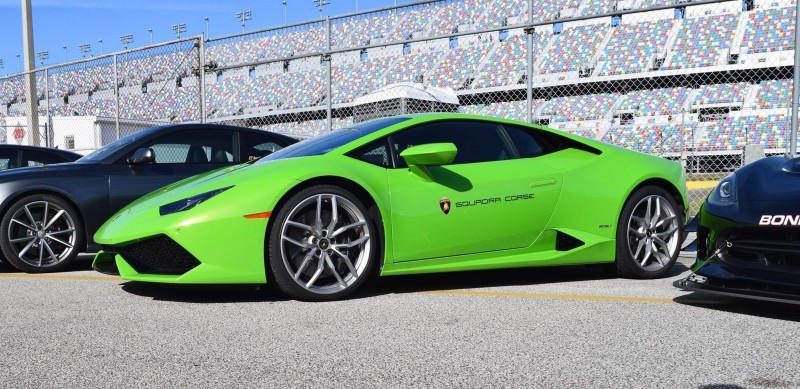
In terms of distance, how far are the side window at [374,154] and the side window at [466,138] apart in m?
0.13

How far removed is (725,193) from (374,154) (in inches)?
76.5

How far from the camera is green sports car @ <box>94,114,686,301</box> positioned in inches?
156

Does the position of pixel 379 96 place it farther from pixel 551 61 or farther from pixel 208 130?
pixel 208 130

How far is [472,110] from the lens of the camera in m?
30.9

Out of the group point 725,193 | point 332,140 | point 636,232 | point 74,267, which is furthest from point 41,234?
point 725,193

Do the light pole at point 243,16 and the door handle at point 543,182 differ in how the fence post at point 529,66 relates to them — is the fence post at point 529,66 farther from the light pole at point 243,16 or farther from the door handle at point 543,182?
the light pole at point 243,16

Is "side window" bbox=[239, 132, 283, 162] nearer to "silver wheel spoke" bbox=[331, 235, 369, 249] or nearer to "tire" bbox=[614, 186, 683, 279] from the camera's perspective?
"silver wheel spoke" bbox=[331, 235, 369, 249]

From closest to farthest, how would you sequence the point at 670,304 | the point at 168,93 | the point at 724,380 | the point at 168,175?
the point at 724,380
the point at 670,304
the point at 168,175
the point at 168,93

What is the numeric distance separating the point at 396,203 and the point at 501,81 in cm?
2892

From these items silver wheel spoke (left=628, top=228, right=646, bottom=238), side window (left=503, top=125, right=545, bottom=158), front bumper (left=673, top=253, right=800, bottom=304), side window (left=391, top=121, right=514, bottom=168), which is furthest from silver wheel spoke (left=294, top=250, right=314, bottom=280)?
silver wheel spoke (left=628, top=228, right=646, bottom=238)

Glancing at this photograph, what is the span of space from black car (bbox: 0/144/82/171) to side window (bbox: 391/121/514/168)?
15.6 ft

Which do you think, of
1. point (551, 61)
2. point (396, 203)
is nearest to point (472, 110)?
point (551, 61)

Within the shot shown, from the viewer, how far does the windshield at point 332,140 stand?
14.9 feet

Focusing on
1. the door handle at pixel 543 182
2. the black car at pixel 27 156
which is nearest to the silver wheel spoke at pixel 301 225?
the door handle at pixel 543 182
